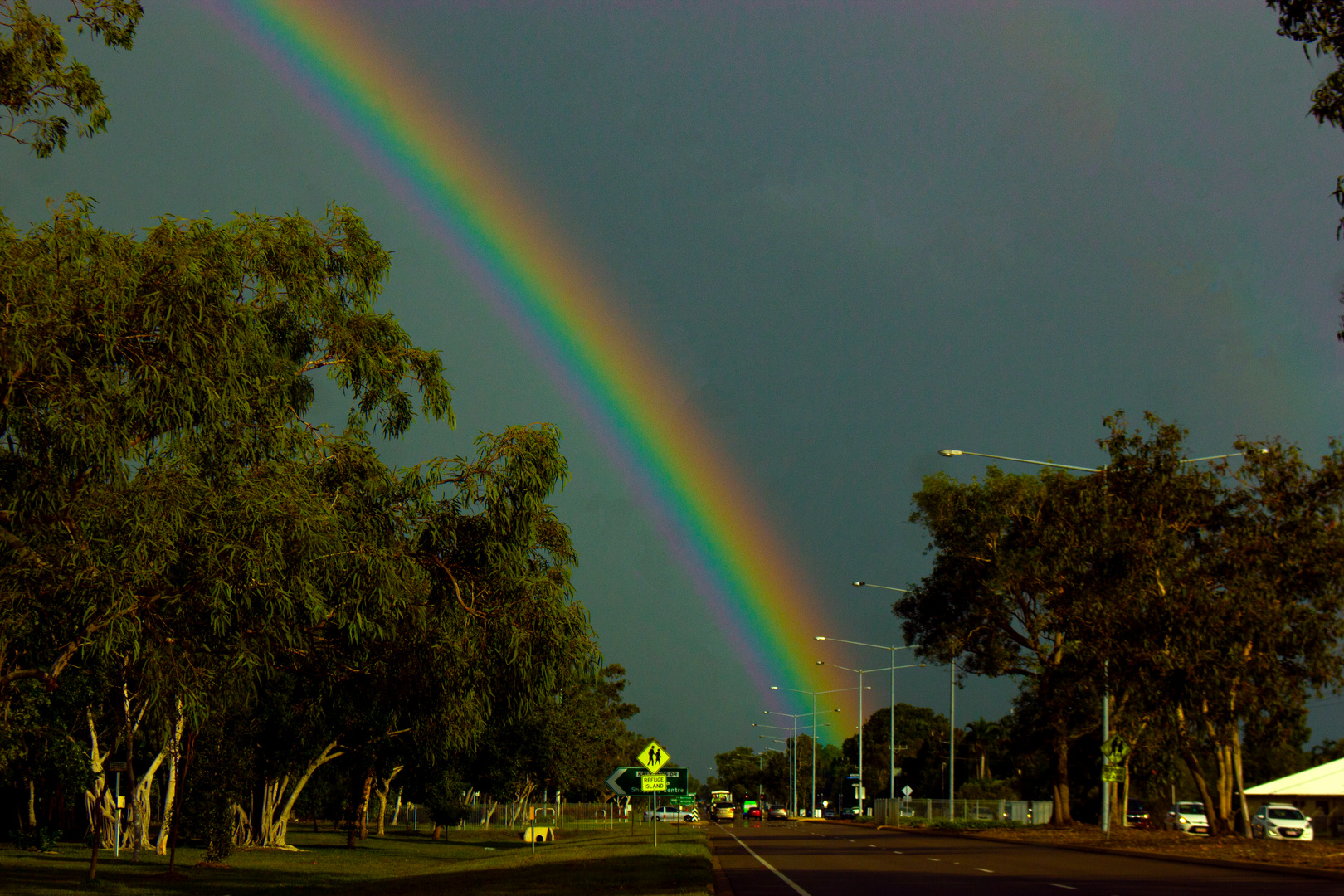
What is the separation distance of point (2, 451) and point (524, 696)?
34.3 feet

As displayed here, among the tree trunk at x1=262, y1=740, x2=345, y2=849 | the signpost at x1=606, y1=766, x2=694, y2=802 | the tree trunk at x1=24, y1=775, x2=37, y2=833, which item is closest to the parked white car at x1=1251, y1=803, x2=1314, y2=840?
the signpost at x1=606, y1=766, x2=694, y2=802

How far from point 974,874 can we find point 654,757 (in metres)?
11.4

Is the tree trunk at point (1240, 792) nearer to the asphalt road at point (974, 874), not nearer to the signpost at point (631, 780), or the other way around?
the asphalt road at point (974, 874)

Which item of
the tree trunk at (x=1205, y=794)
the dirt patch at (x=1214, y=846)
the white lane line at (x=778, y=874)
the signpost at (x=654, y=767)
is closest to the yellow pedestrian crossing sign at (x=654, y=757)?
the signpost at (x=654, y=767)

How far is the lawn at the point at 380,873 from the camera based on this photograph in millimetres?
22047

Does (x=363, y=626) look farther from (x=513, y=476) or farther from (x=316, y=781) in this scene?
(x=316, y=781)

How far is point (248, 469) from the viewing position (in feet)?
65.2

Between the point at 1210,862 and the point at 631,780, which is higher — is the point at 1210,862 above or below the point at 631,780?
below

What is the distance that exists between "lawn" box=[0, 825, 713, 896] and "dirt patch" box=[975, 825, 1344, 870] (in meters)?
12.4

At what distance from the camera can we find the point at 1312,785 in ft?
257

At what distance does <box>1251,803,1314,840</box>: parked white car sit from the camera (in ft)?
167

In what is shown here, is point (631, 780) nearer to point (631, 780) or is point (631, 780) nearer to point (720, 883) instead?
point (631, 780)

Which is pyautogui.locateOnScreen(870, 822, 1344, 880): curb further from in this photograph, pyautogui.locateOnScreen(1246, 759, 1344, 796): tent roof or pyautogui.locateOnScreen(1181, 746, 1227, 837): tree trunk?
pyautogui.locateOnScreen(1246, 759, 1344, 796): tent roof

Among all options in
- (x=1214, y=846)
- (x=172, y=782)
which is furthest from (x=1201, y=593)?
(x=172, y=782)
